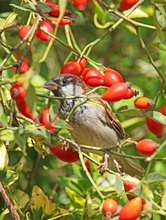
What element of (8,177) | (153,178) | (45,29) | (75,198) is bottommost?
(75,198)

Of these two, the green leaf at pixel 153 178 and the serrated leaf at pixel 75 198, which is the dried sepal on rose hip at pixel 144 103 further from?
the serrated leaf at pixel 75 198

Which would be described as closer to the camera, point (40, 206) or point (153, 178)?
point (153, 178)

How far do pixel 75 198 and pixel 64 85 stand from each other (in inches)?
22.8

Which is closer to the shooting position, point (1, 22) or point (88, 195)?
point (1, 22)

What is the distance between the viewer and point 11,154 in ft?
9.25

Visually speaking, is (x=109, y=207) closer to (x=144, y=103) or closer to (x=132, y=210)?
(x=132, y=210)

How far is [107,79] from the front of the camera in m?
2.59

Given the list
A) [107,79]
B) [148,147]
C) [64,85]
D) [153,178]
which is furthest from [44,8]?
[64,85]

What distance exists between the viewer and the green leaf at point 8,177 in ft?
8.87

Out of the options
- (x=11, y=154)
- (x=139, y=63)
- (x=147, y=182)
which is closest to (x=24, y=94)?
(x=147, y=182)

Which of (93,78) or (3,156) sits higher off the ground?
(93,78)

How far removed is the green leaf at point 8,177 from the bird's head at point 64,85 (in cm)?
58

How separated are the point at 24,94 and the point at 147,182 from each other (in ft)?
1.68

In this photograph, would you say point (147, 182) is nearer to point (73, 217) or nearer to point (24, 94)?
point (24, 94)
